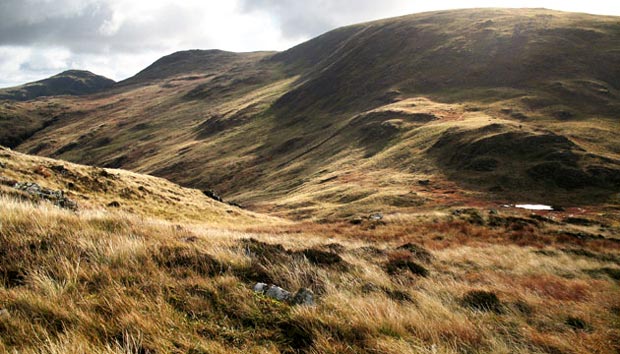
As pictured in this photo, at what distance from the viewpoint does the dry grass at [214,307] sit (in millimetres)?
3834

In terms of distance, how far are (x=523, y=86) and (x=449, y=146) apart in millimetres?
44653

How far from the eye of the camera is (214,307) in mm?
4719

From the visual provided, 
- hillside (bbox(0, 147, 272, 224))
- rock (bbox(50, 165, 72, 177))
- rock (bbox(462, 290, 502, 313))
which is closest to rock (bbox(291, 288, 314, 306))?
rock (bbox(462, 290, 502, 313))

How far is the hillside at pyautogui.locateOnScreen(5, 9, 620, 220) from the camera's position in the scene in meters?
55.2

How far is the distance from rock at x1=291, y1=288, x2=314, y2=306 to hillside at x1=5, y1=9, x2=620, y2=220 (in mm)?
42262

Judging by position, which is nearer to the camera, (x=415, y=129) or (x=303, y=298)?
(x=303, y=298)

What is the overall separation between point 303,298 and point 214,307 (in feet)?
3.95

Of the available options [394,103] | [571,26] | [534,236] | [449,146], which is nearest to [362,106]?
[394,103]

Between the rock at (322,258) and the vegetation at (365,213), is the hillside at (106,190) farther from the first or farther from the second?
the rock at (322,258)

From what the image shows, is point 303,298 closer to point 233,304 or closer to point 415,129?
point 233,304

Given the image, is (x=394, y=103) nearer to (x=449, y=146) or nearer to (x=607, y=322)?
(x=449, y=146)

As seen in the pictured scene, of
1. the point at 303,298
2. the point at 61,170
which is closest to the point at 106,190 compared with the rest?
the point at 61,170

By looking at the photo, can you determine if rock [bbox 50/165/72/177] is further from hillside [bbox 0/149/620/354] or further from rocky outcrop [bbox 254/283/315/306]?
rocky outcrop [bbox 254/283/315/306]

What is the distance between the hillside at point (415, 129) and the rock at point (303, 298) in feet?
139
